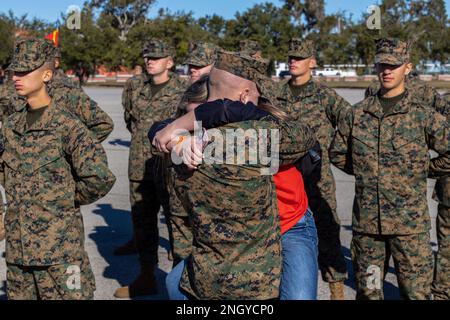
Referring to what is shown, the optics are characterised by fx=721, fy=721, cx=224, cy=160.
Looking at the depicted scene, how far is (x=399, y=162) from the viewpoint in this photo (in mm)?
4426

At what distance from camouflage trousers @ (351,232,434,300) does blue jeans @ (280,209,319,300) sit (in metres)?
1.52

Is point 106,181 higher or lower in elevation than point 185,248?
higher

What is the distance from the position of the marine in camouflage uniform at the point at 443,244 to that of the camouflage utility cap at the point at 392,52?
1304 millimetres

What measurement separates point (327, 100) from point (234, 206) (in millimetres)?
3328

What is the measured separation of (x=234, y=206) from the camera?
8.59 ft

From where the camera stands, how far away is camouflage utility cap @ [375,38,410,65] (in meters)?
4.57

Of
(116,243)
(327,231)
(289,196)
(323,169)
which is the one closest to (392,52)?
(323,169)

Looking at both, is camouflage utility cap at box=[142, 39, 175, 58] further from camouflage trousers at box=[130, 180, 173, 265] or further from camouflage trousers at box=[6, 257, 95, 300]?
camouflage trousers at box=[6, 257, 95, 300]

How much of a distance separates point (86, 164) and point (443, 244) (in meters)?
2.90

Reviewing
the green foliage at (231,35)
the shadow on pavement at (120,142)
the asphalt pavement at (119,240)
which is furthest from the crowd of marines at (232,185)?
the green foliage at (231,35)

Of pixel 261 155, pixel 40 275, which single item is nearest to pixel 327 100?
pixel 40 275

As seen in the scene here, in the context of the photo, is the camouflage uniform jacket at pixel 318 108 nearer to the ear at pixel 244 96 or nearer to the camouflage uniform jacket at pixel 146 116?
the camouflage uniform jacket at pixel 146 116

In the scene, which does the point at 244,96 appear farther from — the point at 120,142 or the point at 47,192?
the point at 120,142
